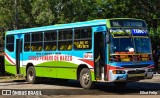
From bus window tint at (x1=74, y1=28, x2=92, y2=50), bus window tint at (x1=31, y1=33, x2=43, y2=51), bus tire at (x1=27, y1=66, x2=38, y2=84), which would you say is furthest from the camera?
bus tire at (x1=27, y1=66, x2=38, y2=84)

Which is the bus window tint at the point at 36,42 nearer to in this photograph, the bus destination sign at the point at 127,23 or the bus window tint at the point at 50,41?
the bus window tint at the point at 50,41

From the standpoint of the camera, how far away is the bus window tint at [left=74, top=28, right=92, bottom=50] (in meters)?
18.0

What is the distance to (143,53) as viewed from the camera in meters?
17.2

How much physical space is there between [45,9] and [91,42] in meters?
23.5

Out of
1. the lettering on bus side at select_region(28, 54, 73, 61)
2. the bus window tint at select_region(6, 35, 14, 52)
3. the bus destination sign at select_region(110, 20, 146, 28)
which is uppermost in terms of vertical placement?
the bus destination sign at select_region(110, 20, 146, 28)

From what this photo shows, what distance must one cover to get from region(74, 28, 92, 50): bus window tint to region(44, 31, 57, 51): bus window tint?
179 cm

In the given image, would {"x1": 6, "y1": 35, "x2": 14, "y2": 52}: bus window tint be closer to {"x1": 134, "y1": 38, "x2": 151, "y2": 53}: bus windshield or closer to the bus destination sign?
the bus destination sign

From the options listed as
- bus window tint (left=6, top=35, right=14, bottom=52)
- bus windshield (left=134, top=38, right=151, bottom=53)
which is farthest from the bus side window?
bus windshield (left=134, top=38, right=151, bottom=53)

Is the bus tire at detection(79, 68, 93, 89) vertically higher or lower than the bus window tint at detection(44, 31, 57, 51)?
lower

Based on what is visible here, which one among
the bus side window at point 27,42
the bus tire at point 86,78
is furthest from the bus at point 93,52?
the bus side window at point 27,42

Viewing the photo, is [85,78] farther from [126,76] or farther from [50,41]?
[50,41]

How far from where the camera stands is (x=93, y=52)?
57.9 ft

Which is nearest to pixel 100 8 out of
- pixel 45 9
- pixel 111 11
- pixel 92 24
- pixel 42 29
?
pixel 111 11

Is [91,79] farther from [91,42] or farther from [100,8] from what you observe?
[100,8]
